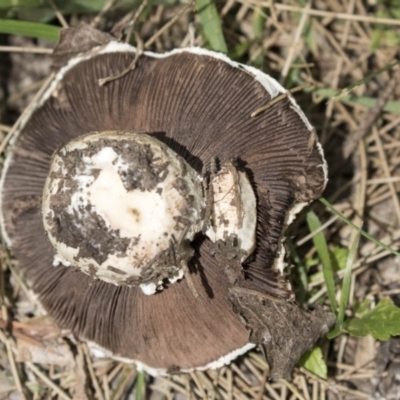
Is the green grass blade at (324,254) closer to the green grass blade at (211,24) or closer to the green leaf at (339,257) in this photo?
the green leaf at (339,257)

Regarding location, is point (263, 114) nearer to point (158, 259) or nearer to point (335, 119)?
point (158, 259)

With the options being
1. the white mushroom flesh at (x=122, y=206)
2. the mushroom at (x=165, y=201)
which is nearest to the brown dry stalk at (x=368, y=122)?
the mushroom at (x=165, y=201)

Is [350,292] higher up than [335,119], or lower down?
lower down

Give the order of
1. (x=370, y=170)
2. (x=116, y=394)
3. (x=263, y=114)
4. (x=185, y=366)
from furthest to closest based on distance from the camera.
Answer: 1. (x=370, y=170)
2. (x=116, y=394)
3. (x=185, y=366)
4. (x=263, y=114)

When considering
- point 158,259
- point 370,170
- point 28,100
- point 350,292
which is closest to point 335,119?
point 370,170

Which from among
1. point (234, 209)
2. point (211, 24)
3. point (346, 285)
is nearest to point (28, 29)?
point (211, 24)

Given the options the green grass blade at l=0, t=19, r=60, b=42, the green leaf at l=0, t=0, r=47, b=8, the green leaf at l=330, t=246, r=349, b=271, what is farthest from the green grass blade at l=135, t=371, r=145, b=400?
the green leaf at l=0, t=0, r=47, b=8

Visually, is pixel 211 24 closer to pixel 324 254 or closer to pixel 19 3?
pixel 19 3
